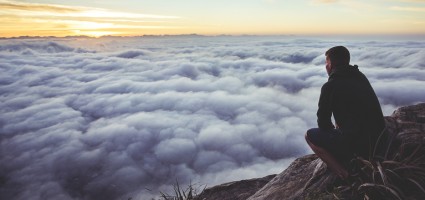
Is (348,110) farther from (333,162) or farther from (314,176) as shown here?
(314,176)

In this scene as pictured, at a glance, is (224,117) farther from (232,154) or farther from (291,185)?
(291,185)

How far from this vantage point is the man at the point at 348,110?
3.85 metres

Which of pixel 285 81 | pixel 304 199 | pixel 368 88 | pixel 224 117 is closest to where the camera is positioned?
pixel 368 88

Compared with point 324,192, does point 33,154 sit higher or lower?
lower

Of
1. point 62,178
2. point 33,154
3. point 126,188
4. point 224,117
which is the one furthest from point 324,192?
point 224,117

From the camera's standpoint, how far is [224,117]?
131125 millimetres

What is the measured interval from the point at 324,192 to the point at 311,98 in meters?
153

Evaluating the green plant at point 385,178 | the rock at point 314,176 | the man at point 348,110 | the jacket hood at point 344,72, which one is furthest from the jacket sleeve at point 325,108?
the rock at point 314,176

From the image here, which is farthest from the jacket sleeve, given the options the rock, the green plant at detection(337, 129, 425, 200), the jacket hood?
the rock

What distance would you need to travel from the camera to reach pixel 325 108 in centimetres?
405

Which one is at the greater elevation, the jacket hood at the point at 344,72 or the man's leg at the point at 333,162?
the jacket hood at the point at 344,72

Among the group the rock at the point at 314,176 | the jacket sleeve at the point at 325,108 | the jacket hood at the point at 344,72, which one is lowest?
the rock at the point at 314,176

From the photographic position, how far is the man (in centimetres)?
385

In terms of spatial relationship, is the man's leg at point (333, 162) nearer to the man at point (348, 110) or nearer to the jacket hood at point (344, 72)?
the man at point (348, 110)
